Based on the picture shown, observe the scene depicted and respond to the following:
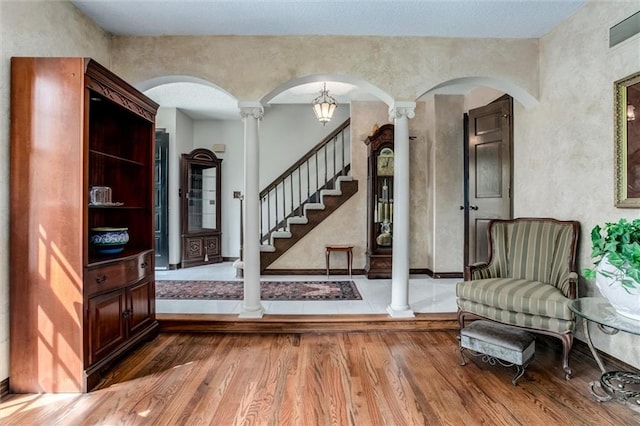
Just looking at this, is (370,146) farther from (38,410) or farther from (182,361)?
(38,410)

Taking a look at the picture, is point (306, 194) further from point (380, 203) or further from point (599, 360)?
point (599, 360)

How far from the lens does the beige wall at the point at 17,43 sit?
7.25ft

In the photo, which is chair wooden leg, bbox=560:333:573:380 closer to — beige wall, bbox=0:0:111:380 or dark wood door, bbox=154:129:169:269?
beige wall, bbox=0:0:111:380

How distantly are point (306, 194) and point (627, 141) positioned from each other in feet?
15.6

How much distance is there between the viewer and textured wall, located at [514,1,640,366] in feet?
8.57

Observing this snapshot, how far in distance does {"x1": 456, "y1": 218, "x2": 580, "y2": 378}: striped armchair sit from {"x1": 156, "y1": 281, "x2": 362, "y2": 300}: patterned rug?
1.56 m

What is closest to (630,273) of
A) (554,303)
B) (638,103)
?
(554,303)

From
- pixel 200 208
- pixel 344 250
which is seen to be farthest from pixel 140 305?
pixel 200 208

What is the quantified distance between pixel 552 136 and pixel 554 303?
5.57ft

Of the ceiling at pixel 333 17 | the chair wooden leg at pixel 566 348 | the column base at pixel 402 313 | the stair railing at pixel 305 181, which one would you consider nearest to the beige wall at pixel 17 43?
the ceiling at pixel 333 17

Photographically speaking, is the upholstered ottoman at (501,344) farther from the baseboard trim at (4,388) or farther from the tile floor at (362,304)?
the baseboard trim at (4,388)

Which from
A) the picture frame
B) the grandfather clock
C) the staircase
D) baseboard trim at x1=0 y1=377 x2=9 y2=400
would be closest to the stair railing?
the staircase

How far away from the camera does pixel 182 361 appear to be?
2.74 m

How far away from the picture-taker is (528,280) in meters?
3.07
